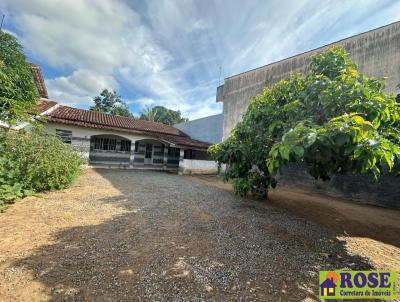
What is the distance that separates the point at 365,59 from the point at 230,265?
1103 cm

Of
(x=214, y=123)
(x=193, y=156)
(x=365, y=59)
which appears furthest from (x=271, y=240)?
(x=214, y=123)

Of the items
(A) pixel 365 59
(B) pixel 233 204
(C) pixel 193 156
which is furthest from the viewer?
(C) pixel 193 156

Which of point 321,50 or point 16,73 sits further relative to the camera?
point 321,50

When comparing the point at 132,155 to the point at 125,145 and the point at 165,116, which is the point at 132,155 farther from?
the point at 165,116

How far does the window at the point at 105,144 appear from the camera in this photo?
47.1ft

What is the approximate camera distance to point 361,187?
874 centimetres

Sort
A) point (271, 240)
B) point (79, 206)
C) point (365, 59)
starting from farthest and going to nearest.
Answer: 1. point (365, 59)
2. point (79, 206)
3. point (271, 240)

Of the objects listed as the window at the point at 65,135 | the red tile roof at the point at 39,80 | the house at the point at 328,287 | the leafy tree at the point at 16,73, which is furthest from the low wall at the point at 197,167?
the house at the point at 328,287

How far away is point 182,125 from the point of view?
71.3 feet

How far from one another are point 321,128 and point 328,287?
2.22 m

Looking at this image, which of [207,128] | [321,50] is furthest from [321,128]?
[207,128]

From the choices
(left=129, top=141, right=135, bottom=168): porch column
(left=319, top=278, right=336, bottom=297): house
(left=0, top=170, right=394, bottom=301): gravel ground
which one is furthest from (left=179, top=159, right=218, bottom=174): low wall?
(left=319, top=278, right=336, bottom=297): house

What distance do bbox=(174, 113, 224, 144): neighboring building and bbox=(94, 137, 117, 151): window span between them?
Answer: 7.60 meters

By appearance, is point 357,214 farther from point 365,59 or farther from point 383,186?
point 365,59
